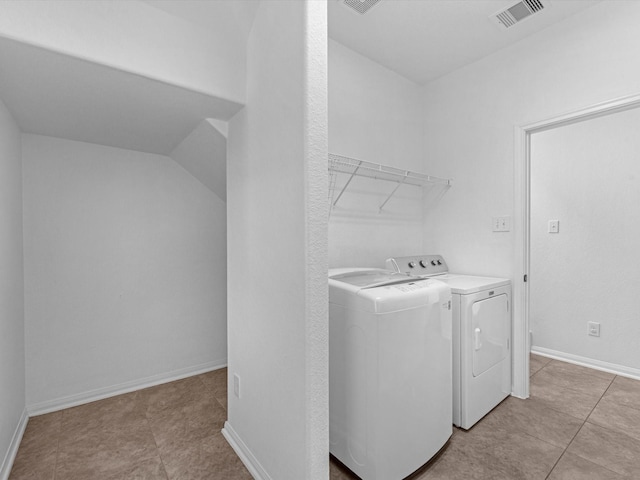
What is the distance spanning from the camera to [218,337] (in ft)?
9.34

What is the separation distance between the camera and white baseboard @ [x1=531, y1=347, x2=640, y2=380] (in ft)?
8.55

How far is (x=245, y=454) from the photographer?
1634 mm

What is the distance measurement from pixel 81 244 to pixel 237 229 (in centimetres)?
134

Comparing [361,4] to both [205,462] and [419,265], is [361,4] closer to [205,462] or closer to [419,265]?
[419,265]

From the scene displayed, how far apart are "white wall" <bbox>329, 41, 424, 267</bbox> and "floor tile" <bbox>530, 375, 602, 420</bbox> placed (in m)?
1.37

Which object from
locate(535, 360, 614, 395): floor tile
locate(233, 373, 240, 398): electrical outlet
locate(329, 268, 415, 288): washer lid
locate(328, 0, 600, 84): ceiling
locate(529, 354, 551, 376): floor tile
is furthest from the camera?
locate(529, 354, 551, 376): floor tile

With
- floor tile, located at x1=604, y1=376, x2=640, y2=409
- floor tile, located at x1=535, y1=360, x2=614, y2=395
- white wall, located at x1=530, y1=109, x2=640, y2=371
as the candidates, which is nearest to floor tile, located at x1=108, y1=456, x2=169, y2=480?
floor tile, located at x1=535, y1=360, x2=614, y2=395

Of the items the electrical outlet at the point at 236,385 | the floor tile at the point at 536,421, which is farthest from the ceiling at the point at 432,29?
the floor tile at the point at 536,421

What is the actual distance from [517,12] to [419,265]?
176cm

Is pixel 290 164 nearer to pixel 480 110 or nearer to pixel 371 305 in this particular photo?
pixel 371 305

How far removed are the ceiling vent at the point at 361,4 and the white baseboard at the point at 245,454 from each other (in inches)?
101

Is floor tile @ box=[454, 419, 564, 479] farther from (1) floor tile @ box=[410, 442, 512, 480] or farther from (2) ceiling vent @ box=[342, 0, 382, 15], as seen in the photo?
(2) ceiling vent @ box=[342, 0, 382, 15]

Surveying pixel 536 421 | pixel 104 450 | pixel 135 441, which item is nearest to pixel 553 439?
pixel 536 421

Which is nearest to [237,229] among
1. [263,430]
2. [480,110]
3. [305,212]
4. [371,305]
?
[305,212]
